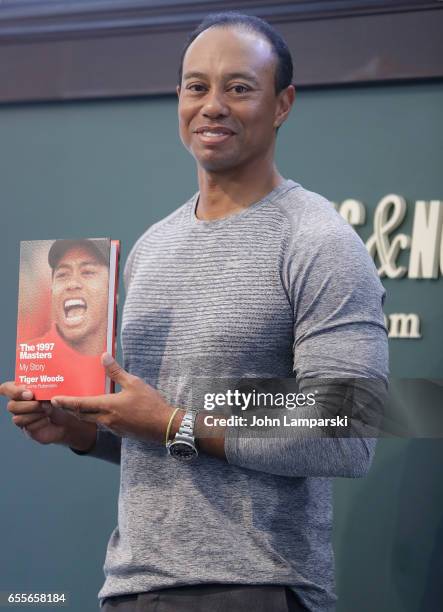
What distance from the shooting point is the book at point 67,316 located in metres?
1.36

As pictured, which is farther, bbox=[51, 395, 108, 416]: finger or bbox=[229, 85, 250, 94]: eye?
bbox=[229, 85, 250, 94]: eye

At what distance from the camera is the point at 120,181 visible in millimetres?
2230

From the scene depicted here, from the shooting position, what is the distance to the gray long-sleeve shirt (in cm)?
126

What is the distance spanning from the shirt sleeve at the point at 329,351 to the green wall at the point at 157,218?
494mm

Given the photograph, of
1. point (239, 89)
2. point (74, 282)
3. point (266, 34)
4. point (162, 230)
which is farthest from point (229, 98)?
point (74, 282)

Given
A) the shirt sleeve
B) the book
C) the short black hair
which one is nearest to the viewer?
the shirt sleeve

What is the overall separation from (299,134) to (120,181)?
0.46 metres

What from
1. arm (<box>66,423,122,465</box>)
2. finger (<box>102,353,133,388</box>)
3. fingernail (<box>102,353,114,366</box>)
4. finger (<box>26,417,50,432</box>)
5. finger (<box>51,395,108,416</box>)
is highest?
fingernail (<box>102,353,114,366</box>)

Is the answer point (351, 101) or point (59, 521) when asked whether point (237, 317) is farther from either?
point (59, 521)

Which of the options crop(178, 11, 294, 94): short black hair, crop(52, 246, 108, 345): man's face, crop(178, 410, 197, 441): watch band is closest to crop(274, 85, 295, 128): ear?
crop(178, 11, 294, 94): short black hair

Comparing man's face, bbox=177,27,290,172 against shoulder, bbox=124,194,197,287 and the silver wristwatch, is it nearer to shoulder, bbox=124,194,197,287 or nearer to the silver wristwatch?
shoulder, bbox=124,194,197,287

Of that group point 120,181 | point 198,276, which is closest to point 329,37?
point 120,181

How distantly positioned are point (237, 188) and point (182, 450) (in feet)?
1.42

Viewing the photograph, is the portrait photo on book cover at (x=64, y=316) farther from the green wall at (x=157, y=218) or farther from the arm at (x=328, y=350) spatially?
the green wall at (x=157, y=218)
